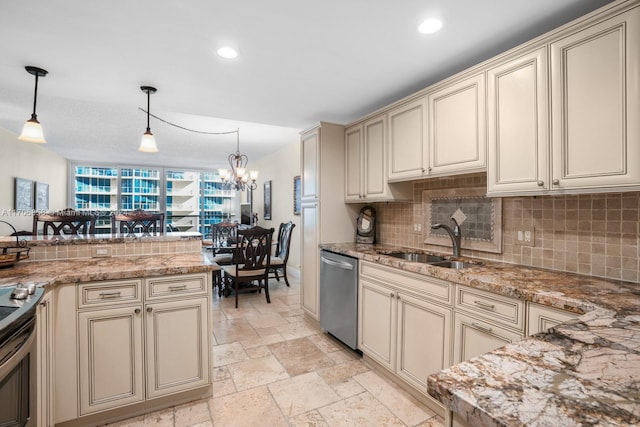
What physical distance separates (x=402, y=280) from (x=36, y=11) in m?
2.66

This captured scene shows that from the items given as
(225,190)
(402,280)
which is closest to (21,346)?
(402,280)

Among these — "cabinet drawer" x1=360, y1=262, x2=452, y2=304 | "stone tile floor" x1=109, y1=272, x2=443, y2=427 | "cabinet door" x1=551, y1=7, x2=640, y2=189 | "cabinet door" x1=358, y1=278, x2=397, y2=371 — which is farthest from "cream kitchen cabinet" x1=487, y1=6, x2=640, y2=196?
"stone tile floor" x1=109, y1=272, x2=443, y2=427

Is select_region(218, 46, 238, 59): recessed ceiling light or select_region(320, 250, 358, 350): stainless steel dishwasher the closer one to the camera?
select_region(218, 46, 238, 59): recessed ceiling light

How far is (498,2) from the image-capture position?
1590mm

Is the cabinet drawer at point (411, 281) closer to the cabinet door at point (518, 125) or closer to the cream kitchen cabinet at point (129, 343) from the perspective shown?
the cabinet door at point (518, 125)

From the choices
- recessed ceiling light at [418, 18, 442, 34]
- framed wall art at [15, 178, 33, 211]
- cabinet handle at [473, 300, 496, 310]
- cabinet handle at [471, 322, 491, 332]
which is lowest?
cabinet handle at [471, 322, 491, 332]

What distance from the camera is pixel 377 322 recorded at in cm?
253

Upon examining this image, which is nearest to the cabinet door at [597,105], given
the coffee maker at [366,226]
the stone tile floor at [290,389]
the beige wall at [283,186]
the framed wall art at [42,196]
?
the stone tile floor at [290,389]

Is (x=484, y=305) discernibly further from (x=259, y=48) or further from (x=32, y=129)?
(x=32, y=129)

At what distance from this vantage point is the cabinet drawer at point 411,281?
1.95m

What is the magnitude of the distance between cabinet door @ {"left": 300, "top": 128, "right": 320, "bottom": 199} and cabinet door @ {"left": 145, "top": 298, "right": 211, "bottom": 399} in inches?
68.1

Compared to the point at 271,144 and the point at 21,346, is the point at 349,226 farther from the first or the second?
the point at 271,144

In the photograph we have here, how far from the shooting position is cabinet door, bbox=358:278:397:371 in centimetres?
237

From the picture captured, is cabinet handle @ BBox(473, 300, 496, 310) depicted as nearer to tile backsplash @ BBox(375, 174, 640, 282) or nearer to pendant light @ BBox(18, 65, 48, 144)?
tile backsplash @ BBox(375, 174, 640, 282)
